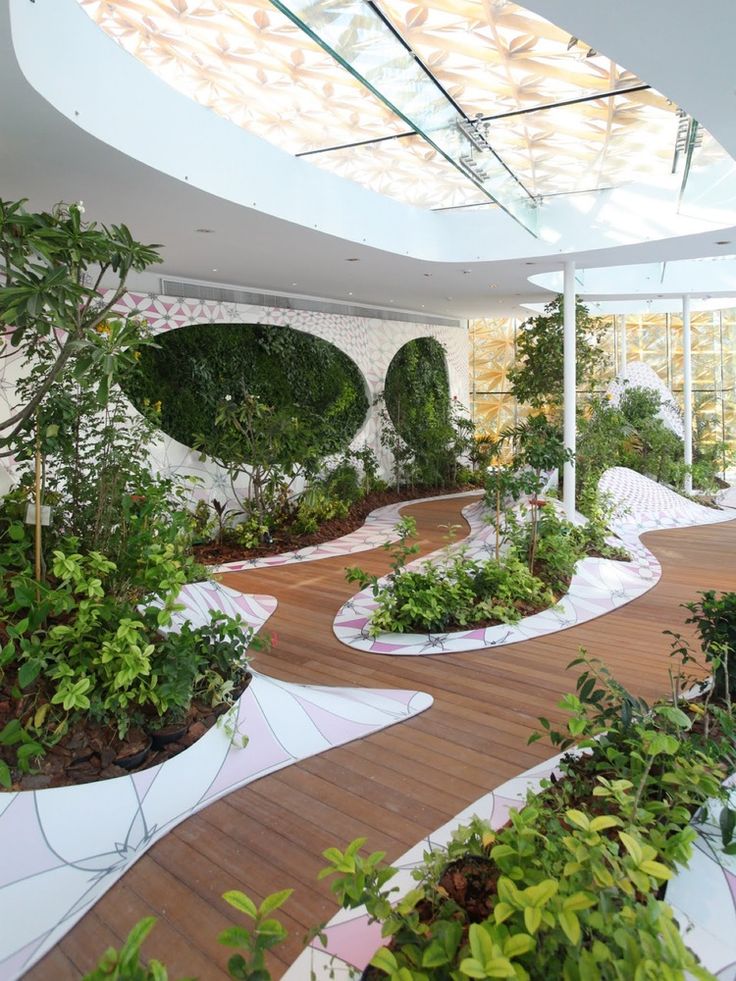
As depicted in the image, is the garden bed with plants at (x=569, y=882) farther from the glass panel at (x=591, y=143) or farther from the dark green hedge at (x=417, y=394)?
the dark green hedge at (x=417, y=394)

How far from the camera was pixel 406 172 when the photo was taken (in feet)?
20.4

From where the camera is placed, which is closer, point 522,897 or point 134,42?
point 522,897

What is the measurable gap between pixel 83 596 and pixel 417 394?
9.56 metres

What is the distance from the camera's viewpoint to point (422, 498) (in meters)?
11.6

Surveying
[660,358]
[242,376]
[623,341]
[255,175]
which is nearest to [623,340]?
[623,341]

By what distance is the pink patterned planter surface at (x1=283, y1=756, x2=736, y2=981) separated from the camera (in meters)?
1.71

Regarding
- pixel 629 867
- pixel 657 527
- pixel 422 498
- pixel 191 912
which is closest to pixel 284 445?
Answer: pixel 422 498

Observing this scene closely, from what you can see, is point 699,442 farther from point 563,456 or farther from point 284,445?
point 284,445

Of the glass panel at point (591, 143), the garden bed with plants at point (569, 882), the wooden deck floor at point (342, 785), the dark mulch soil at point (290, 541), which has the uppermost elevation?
the glass panel at point (591, 143)

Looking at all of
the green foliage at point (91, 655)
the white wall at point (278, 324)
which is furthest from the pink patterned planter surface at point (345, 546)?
the green foliage at point (91, 655)

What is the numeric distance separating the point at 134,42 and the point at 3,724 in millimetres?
4041

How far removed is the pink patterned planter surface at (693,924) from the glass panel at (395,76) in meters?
3.22

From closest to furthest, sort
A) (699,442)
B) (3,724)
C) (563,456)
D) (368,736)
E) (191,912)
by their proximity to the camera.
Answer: (191,912), (3,724), (368,736), (563,456), (699,442)

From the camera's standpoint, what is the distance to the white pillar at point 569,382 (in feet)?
24.4
